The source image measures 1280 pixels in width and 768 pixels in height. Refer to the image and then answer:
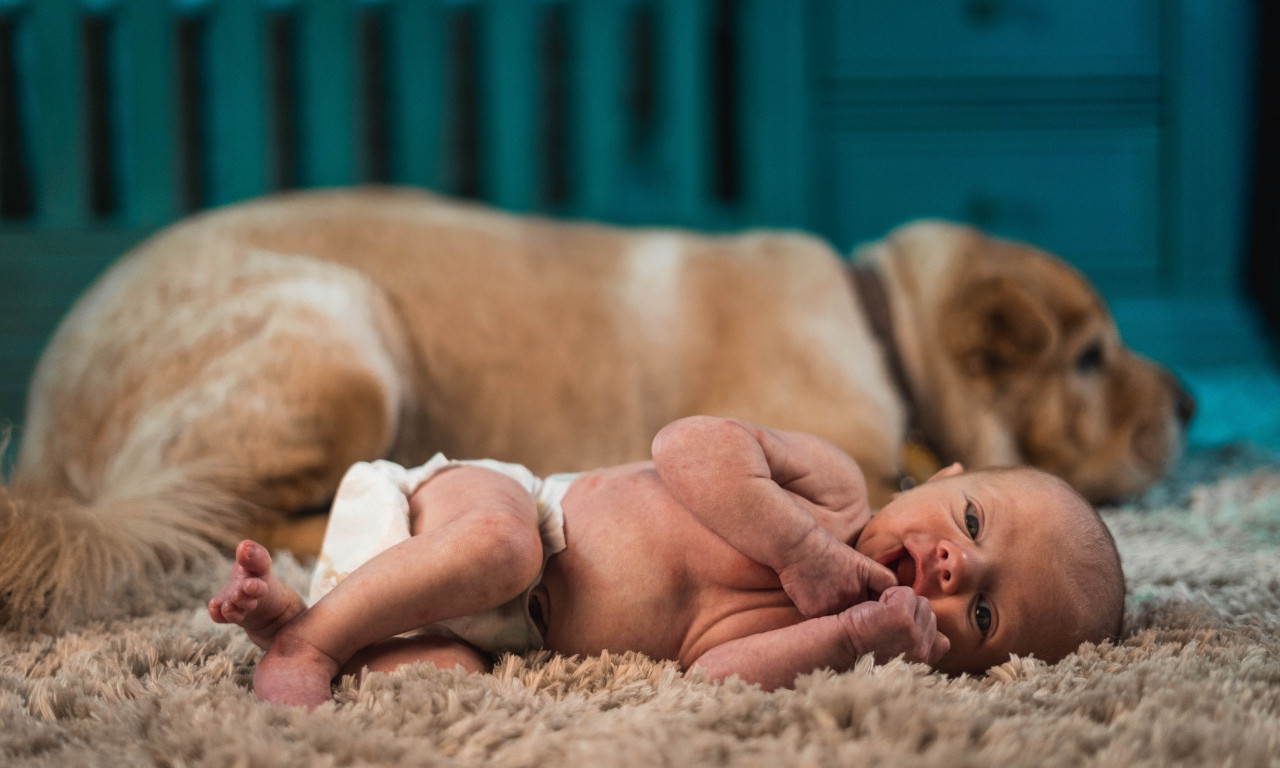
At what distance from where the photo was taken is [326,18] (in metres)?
2.13

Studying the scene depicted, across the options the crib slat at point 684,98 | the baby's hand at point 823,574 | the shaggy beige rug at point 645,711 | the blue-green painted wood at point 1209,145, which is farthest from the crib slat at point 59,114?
the blue-green painted wood at point 1209,145

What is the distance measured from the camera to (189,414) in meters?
1.13

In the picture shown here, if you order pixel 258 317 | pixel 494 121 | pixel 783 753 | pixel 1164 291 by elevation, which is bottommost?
pixel 1164 291

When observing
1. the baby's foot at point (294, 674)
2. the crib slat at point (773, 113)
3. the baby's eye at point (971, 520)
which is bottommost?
the baby's foot at point (294, 674)

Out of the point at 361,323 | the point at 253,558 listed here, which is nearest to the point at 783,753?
the point at 253,558

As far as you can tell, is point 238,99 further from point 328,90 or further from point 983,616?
point 983,616

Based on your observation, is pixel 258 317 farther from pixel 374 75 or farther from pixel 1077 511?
pixel 374 75

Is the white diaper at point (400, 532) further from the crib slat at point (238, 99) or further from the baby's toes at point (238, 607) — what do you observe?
the crib slat at point (238, 99)

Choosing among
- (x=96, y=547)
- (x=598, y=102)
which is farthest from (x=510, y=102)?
(x=96, y=547)

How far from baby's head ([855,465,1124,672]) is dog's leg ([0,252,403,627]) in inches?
27.8

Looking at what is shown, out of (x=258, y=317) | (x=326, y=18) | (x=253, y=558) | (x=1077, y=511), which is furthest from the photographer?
(x=326, y=18)

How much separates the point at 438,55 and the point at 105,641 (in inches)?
67.3

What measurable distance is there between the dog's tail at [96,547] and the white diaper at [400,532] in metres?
0.21

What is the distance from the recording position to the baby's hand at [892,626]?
0.65m
